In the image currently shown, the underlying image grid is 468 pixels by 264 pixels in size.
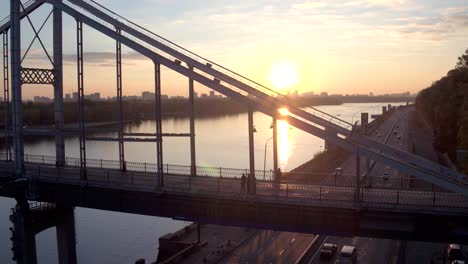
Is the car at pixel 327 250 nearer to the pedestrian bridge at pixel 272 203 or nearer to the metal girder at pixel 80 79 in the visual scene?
the pedestrian bridge at pixel 272 203

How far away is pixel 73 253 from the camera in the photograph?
1073 inches

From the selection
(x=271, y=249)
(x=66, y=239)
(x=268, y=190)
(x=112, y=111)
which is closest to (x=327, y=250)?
(x=271, y=249)

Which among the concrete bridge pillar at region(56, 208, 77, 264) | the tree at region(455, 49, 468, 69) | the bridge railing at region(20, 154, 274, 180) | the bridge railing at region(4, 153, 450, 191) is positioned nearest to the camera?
the bridge railing at region(4, 153, 450, 191)

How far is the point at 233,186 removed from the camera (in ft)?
75.0

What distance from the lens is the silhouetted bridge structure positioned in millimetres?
18375

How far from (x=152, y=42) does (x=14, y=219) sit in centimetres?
1179

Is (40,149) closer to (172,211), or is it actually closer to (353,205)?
(172,211)

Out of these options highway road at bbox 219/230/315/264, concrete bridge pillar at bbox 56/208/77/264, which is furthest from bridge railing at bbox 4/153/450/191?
highway road at bbox 219/230/315/264

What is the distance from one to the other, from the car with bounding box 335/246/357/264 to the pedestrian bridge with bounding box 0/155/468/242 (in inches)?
267

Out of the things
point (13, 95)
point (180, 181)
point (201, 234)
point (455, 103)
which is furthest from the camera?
point (455, 103)

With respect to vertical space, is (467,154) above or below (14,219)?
above

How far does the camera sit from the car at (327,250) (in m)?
28.2

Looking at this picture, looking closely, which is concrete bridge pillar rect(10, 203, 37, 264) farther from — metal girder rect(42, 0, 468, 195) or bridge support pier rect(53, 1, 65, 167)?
metal girder rect(42, 0, 468, 195)

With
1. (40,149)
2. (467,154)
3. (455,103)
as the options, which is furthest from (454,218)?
(40,149)
